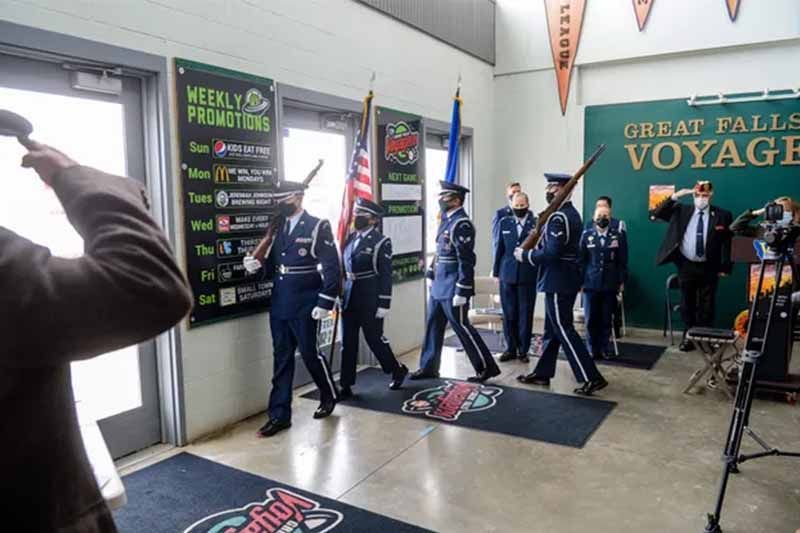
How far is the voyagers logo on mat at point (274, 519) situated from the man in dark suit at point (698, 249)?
4381mm

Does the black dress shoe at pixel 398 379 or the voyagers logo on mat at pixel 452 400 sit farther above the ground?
the black dress shoe at pixel 398 379

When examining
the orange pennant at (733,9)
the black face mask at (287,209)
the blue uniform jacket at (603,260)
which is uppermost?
the orange pennant at (733,9)

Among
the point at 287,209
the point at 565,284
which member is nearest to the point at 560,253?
the point at 565,284

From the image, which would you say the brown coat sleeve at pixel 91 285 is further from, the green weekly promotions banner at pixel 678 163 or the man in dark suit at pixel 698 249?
the green weekly promotions banner at pixel 678 163

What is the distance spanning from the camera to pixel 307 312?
159 inches

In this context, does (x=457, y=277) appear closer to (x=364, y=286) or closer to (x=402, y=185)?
(x=364, y=286)

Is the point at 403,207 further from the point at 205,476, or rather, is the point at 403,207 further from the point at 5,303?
the point at 5,303

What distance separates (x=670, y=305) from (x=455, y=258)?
3140mm

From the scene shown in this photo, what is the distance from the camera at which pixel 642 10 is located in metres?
6.78

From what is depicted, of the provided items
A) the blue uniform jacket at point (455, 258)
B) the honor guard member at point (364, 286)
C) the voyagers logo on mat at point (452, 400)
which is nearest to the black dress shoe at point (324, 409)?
the honor guard member at point (364, 286)

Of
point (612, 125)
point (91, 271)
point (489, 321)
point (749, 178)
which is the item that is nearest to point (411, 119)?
point (489, 321)

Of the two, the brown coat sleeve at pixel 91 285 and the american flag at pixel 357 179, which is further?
the american flag at pixel 357 179

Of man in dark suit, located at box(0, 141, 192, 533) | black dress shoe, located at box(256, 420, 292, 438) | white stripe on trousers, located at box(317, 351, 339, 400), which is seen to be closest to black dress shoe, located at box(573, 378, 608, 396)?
white stripe on trousers, located at box(317, 351, 339, 400)

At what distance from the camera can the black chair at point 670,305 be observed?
654 centimetres
